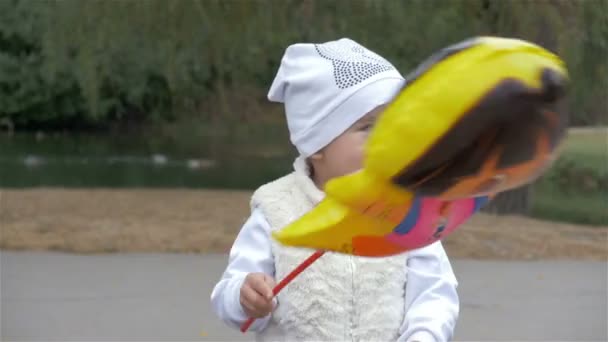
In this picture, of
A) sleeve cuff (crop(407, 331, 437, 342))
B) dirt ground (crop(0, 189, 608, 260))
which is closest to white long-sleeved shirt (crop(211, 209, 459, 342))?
sleeve cuff (crop(407, 331, 437, 342))

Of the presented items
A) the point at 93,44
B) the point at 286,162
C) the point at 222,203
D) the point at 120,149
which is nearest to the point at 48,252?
the point at 93,44

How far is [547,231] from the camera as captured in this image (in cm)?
1021

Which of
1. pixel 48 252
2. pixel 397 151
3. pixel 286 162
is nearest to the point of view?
pixel 397 151

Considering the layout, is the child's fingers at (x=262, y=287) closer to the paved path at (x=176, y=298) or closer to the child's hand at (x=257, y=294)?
the child's hand at (x=257, y=294)

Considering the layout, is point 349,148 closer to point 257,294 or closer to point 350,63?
point 350,63

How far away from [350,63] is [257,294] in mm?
638

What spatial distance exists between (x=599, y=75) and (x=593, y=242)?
6.81 ft

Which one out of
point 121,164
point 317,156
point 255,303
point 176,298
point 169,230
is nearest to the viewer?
point 255,303

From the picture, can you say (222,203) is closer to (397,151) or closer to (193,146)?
(397,151)

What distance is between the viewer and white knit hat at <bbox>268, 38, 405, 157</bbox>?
8.21ft

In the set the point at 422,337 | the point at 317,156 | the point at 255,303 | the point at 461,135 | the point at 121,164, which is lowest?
the point at 121,164

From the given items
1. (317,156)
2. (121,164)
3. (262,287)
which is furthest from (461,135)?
(121,164)

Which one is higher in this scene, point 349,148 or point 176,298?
point 349,148

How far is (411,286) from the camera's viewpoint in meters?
2.67
